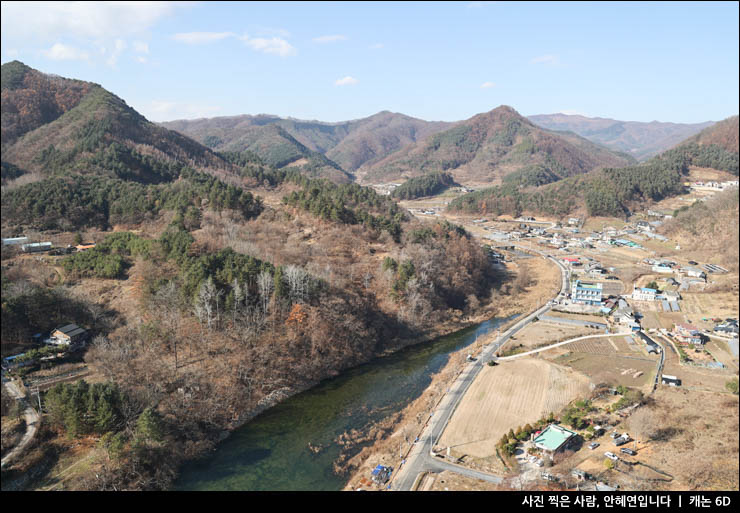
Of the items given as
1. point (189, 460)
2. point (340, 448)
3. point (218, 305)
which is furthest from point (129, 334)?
point (340, 448)

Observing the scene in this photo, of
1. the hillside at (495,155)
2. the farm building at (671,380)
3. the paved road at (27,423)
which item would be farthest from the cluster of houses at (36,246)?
the hillside at (495,155)

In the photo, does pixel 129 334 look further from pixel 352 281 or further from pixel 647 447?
pixel 647 447

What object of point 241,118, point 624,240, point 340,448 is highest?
point 241,118

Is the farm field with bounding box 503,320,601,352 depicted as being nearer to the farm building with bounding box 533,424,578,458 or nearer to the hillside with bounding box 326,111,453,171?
the farm building with bounding box 533,424,578,458

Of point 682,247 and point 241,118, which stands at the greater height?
point 241,118
